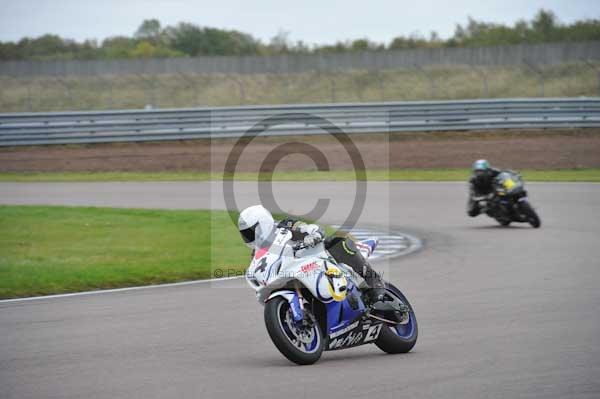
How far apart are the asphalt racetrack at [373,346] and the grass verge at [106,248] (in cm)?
105

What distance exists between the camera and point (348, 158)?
1175 inches

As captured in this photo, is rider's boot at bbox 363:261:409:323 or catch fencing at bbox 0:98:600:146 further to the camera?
catch fencing at bbox 0:98:600:146

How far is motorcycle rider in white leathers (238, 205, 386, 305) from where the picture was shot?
744 centimetres

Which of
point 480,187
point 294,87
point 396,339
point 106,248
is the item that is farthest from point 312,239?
point 294,87

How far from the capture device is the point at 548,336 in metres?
8.17

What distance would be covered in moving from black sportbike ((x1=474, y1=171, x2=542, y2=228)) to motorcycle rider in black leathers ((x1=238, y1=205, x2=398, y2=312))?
9216 mm

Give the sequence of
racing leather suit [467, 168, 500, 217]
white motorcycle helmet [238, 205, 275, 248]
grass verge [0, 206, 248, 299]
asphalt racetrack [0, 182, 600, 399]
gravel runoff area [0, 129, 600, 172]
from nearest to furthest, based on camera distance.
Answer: asphalt racetrack [0, 182, 600, 399] < white motorcycle helmet [238, 205, 275, 248] < grass verge [0, 206, 248, 299] < racing leather suit [467, 168, 500, 217] < gravel runoff area [0, 129, 600, 172]

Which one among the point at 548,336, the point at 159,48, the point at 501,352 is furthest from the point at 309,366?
the point at 159,48

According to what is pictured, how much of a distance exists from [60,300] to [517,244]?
24.2 ft

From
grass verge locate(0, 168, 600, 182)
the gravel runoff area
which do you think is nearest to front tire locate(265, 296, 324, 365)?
grass verge locate(0, 168, 600, 182)

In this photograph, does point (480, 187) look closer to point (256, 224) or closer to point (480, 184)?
point (480, 184)

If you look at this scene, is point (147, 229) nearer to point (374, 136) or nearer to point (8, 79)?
point (374, 136)

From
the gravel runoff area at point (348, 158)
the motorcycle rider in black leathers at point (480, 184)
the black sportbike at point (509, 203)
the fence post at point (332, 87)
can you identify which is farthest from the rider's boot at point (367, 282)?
the fence post at point (332, 87)

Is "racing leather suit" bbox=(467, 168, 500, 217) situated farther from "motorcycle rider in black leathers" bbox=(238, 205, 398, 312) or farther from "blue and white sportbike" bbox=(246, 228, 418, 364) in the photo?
"blue and white sportbike" bbox=(246, 228, 418, 364)
